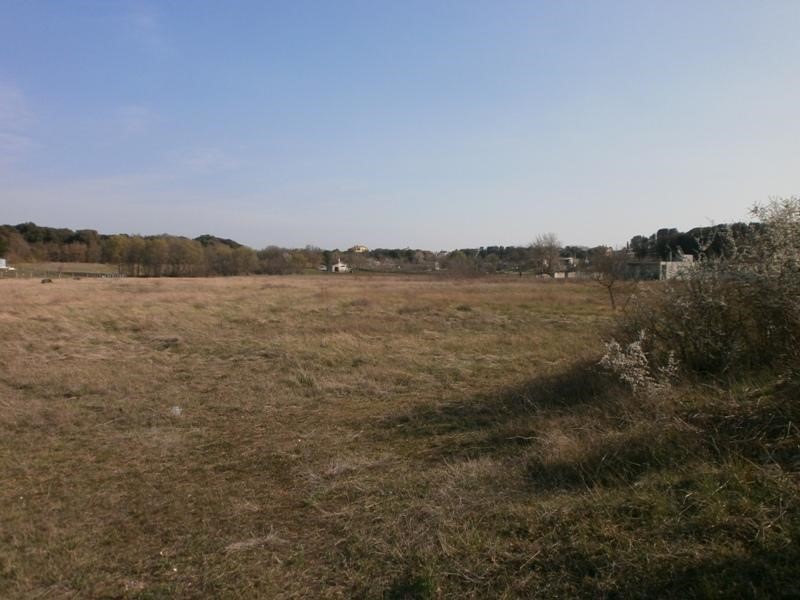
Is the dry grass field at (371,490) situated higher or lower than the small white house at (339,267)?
lower

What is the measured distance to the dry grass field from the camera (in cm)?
297

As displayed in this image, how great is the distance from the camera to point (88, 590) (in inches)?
132

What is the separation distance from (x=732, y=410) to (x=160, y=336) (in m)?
16.6

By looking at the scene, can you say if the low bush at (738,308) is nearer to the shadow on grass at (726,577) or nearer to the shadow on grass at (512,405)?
the shadow on grass at (512,405)

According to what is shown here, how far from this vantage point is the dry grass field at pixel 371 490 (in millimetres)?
2971

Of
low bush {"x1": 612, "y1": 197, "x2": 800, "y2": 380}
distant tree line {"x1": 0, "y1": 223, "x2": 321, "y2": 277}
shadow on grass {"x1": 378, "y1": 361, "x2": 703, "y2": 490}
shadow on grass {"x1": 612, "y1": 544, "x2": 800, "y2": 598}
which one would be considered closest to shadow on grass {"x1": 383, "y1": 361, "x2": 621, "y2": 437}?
shadow on grass {"x1": 378, "y1": 361, "x2": 703, "y2": 490}

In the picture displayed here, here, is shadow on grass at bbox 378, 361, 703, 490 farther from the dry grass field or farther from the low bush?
the low bush

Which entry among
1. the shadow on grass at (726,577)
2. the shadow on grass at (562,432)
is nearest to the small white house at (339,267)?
the shadow on grass at (562,432)

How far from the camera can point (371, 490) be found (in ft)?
15.3

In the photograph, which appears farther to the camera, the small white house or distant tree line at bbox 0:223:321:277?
the small white house

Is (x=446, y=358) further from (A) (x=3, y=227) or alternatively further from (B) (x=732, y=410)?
(A) (x=3, y=227)

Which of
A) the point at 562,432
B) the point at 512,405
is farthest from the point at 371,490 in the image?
the point at 512,405

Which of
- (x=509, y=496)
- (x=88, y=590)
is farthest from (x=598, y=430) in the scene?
(x=88, y=590)

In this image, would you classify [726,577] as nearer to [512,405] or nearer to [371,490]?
[371,490]
